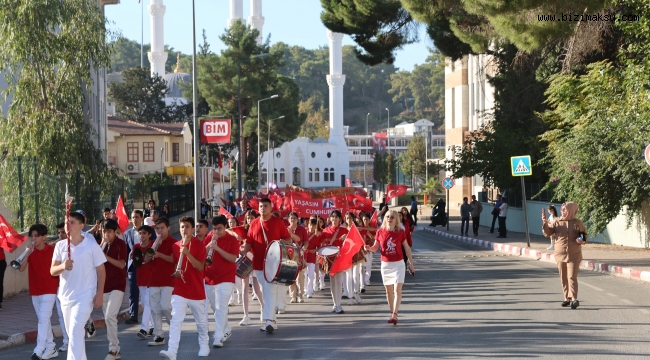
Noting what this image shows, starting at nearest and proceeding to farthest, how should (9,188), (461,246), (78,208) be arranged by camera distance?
(9,188)
(78,208)
(461,246)

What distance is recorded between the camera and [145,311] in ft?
38.6

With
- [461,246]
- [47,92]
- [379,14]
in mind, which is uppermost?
[379,14]

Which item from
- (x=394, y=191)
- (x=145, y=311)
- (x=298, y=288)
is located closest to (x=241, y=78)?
(x=394, y=191)

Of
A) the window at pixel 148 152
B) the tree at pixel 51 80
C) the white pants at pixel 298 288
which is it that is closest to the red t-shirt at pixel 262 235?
the white pants at pixel 298 288

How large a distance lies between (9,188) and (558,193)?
636 inches

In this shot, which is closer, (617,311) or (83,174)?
(617,311)

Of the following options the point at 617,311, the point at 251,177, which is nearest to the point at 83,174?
the point at 617,311

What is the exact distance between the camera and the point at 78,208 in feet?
73.6

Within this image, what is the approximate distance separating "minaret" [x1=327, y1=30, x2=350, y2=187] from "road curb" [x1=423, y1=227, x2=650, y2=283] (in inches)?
2927

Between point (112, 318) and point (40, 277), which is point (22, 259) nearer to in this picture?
point (40, 277)

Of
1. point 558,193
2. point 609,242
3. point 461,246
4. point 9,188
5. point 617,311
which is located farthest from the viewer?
point 461,246

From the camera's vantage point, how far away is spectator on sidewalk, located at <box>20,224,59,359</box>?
10250mm

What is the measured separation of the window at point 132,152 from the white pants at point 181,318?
177ft

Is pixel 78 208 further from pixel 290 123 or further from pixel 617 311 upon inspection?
pixel 290 123
